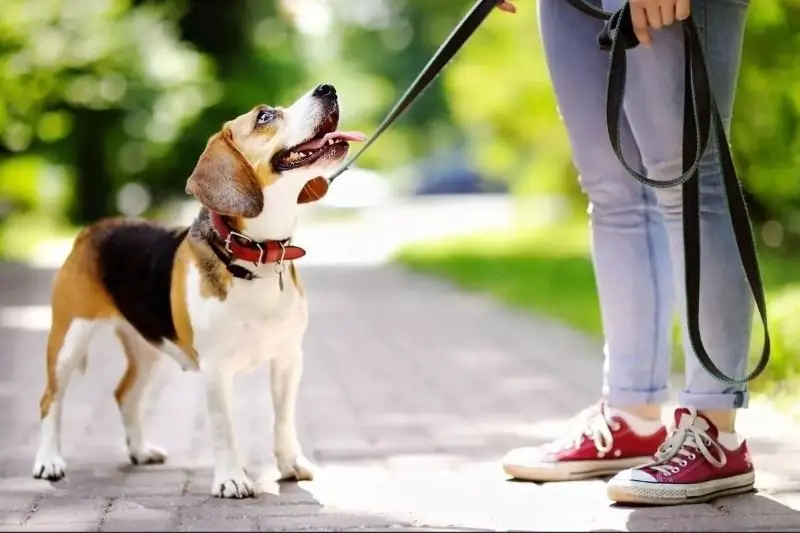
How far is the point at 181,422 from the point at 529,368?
2411 millimetres

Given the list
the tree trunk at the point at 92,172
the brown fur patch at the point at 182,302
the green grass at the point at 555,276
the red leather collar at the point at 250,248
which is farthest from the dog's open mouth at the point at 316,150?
the tree trunk at the point at 92,172

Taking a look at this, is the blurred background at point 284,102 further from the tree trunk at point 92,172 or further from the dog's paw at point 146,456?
the dog's paw at point 146,456

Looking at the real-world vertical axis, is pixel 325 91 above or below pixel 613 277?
above

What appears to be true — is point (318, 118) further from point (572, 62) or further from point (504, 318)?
point (504, 318)

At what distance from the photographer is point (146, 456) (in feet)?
15.6

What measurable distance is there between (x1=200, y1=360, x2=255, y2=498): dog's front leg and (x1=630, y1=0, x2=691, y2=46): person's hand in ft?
5.53

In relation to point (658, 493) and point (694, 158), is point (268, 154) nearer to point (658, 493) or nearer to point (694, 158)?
point (694, 158)

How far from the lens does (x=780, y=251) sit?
1573 cm

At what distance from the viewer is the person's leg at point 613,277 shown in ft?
13.7

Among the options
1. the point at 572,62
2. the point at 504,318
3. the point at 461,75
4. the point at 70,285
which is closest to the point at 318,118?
the point at 572,62

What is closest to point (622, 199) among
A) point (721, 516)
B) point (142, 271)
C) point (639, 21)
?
point (639, 21)

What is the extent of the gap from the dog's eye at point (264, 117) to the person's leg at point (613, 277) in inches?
37.3

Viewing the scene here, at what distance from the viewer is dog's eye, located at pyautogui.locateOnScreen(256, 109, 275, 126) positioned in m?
4.07

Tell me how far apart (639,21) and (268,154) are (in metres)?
1.23
